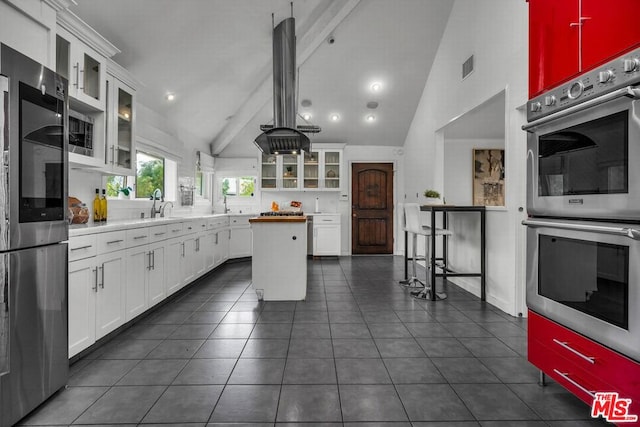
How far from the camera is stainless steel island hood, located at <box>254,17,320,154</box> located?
446 cm

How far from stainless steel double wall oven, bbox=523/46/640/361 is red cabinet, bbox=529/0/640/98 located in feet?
0.27

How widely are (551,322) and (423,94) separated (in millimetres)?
5127

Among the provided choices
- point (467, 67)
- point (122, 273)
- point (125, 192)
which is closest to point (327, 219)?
point (467, 67)

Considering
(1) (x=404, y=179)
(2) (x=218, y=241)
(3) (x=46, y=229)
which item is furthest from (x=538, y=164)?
(1) (x=404, y=179)

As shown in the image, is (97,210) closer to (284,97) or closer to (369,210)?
(284,97)

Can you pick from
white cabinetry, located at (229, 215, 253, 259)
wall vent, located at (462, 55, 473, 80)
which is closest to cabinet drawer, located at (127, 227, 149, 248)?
white cabinetry, located at (229, 215, 253, 259)

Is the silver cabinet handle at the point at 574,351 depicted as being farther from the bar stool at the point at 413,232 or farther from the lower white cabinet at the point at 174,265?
the lower white cabinet at the point at 174,265

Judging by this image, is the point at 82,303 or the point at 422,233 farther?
the point at 422,233

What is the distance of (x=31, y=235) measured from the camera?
169 centimetres

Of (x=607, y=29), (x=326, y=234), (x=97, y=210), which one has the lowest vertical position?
(x=326, y=234)

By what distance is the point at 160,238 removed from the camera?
11.4 ft

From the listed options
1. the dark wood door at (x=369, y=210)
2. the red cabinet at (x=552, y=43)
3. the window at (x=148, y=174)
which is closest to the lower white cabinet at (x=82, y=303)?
the window at (x=148, y=174)

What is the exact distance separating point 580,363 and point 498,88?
2.82 m

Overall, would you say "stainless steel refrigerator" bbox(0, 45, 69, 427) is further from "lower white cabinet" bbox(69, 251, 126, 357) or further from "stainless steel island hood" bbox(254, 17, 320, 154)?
"stainless steel island hood" bbox(254, 17, 320, 154)
